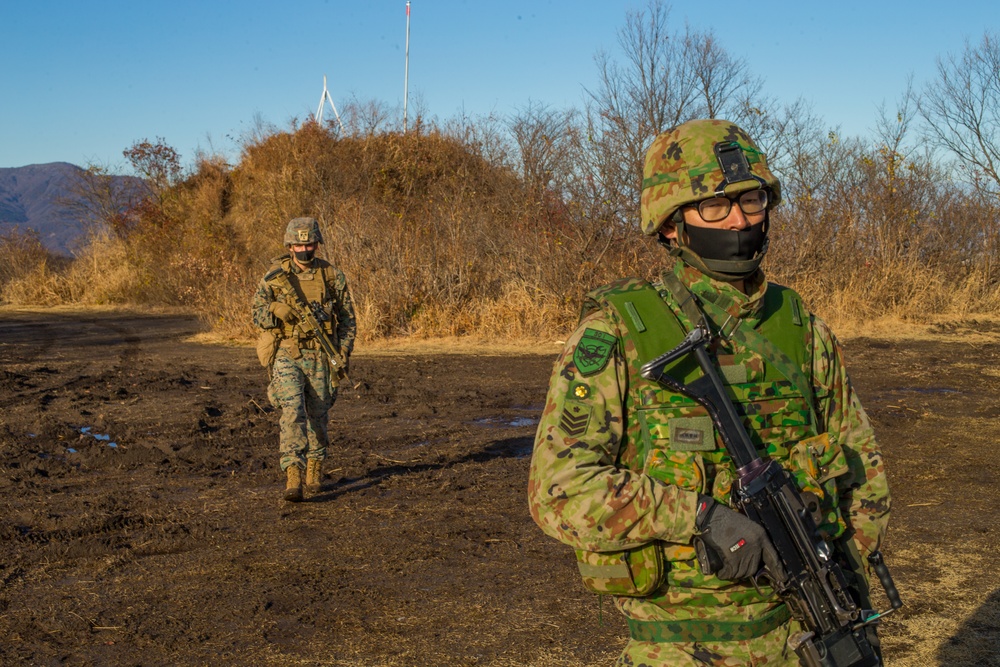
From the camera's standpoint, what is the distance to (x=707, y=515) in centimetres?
207

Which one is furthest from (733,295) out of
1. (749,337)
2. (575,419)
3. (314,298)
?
(314,298)

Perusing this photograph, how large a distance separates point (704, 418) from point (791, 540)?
30cm

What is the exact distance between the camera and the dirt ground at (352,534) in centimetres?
465

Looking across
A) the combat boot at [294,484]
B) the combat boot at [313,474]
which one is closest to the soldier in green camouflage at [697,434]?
the combat boot at [294,484]

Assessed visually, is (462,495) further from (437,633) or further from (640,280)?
(640,280)

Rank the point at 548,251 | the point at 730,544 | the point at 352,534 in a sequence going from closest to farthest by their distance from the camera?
the point at 730,544 → the point at 352,534 → the point at 548,251

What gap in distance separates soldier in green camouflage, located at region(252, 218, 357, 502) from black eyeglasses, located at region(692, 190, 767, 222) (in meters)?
5.25

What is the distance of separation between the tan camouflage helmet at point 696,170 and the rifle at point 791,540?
1.18 ft

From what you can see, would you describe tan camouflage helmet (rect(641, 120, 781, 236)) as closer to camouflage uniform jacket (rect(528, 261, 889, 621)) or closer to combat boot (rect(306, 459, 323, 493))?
camouflage uniform jacket (rect(528, 261, 889, 621))

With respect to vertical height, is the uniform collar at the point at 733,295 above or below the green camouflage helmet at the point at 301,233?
below

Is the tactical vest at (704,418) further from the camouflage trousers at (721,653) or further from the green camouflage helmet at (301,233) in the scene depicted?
the green camouflage helmet at (301,233)

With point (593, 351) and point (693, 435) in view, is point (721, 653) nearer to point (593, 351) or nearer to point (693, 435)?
Result: point (693, 435)

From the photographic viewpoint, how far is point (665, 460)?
2.20 metres

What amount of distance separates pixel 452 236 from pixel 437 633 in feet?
47.5
